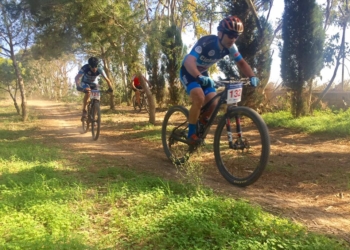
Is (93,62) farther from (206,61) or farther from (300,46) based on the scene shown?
(300,46)

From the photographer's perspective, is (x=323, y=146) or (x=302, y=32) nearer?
(x=323, y=146)

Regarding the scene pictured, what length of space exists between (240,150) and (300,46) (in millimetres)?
7437

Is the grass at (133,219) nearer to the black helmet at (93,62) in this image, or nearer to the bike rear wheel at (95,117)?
the bike rear wheel at (95,117)

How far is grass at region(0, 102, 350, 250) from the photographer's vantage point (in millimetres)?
2092

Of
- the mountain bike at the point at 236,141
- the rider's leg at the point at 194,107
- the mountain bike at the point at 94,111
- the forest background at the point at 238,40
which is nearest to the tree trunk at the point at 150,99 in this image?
the forest background at the point at 238,40

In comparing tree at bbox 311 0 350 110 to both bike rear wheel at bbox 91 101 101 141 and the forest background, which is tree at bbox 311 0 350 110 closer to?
the forest background

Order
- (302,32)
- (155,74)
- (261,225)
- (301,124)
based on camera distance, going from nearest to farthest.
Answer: (261,225) < (301,124) < (302,32) < (155,74)

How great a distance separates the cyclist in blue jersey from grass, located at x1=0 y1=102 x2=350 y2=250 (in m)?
1.17

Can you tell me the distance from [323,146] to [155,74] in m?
11.6


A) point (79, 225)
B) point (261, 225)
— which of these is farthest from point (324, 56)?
point (79, 225)

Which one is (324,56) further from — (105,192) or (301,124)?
(105,192)

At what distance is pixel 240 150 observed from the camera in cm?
376

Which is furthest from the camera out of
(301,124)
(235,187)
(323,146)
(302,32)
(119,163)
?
(302,32)

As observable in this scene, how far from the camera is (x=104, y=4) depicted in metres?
7.39
